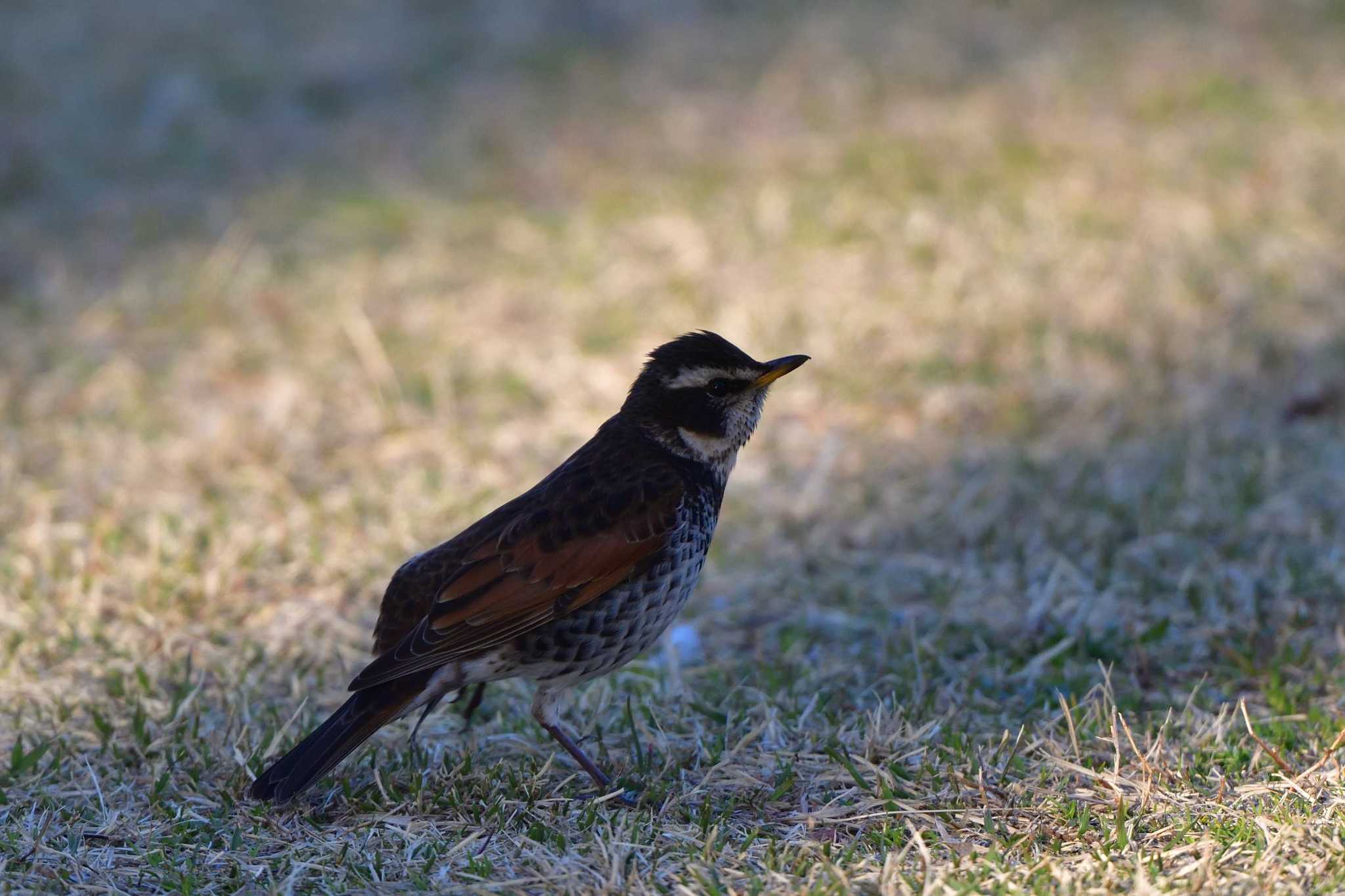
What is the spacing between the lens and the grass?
4324 mm

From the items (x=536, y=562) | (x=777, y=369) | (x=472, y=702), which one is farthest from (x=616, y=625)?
(x=777, y=369)

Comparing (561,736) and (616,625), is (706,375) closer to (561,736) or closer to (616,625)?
(616,625)

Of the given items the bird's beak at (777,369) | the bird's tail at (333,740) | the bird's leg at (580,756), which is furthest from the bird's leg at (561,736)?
the bird's beak at (777,369)

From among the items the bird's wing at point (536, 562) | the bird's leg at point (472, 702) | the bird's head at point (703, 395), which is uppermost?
the bird's head at point (703, 395)

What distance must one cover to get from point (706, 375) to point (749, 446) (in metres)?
2.60

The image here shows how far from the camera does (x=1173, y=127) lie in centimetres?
1093

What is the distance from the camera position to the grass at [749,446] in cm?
432

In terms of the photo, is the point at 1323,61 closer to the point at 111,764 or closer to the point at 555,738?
the point at 555,738

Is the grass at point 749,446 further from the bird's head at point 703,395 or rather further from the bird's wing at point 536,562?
the bird's head at point 703,395

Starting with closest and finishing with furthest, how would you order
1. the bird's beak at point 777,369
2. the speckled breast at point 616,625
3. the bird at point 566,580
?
1. the bird at point 566,580
2. the speckled breast at point 616,625
3. the bird's beak at point 777,369

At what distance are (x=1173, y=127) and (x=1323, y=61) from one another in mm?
1956

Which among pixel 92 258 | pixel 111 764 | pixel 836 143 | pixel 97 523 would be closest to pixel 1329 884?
pixel 111 764

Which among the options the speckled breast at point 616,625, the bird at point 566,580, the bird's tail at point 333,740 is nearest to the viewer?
the bird's tail at point 333,740

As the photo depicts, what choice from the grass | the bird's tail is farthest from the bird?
the grass
